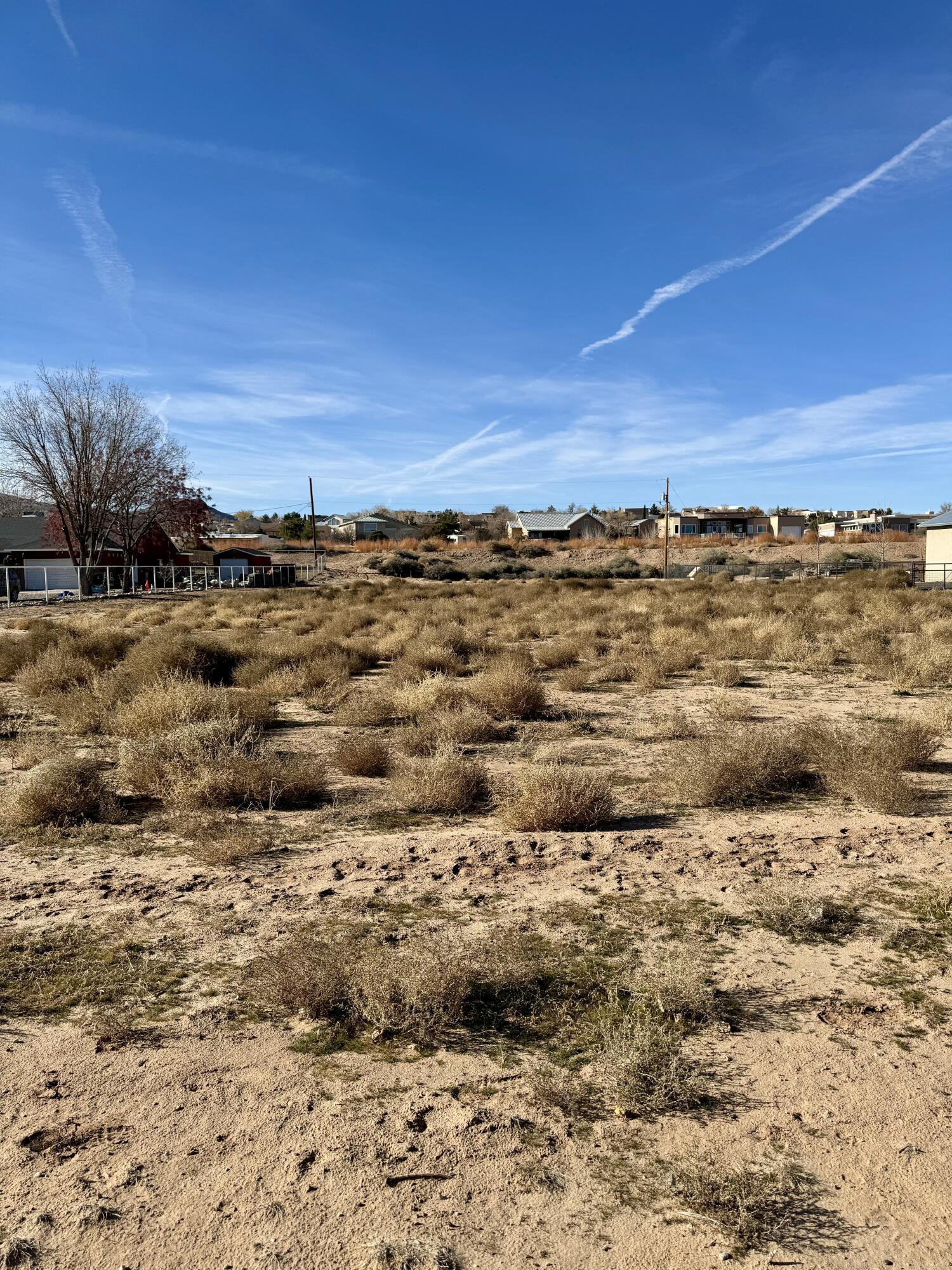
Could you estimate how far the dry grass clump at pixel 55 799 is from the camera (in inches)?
259

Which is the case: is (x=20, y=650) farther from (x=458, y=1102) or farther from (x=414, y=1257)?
(x=414, y=1257)

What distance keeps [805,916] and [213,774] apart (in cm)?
477

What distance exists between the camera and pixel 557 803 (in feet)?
21.5

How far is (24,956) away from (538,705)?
24.2ft

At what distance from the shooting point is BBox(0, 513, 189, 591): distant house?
4978 cm

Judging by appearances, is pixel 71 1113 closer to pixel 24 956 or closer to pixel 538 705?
pixel 24 956

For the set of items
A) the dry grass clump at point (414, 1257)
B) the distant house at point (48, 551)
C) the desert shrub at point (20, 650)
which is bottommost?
the dry grass clump at point (414, 1257)

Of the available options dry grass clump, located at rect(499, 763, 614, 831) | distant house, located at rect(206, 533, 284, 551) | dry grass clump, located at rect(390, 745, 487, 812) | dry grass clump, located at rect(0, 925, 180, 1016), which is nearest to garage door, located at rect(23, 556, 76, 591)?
distant house, located at rect(206, 533, 284, 551)

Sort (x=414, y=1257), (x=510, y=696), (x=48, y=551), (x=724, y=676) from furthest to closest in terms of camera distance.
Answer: (x=48, y=551)
(x=724, y=676)
(x=510, y=696)
(x=414, y=1257)

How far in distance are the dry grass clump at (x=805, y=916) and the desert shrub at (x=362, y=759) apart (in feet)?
13.4

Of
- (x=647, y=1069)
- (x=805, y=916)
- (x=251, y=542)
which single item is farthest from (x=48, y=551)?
(x=647, y=1069)

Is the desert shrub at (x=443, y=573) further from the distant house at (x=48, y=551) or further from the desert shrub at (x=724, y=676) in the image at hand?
the desert shrub at (x=724, y=676)

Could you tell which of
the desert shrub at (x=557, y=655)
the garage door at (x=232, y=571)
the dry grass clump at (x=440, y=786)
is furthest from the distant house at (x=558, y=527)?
the dry grass clump at (x=440, y=786)

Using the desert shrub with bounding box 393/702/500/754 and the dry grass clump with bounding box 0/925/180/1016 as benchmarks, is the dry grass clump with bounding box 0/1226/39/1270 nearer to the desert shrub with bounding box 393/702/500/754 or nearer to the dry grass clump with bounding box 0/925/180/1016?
the dry grass clump with bounding box 0/925/180/1016
